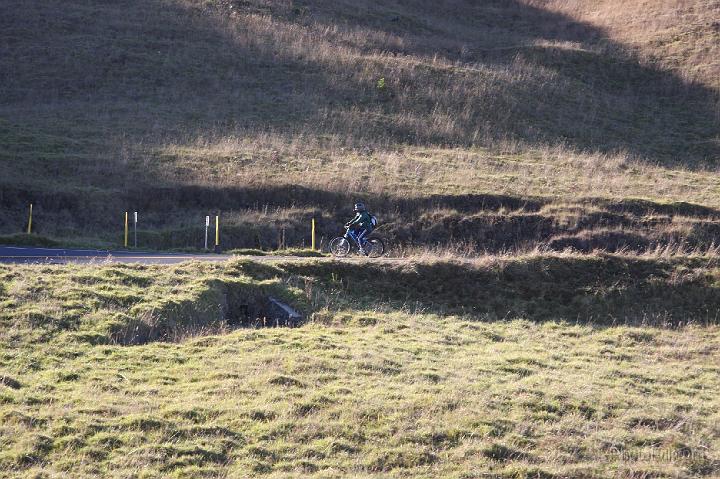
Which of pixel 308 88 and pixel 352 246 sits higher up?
pixel 308 88

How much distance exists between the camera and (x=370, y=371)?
15.5 metres

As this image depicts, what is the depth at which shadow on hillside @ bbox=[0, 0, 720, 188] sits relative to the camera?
39656 millimetres

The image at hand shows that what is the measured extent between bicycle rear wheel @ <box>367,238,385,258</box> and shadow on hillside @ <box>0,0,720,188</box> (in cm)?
1122

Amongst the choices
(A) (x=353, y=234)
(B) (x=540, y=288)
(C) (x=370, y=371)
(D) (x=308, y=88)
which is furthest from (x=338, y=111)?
(C) (x=370, y=371)

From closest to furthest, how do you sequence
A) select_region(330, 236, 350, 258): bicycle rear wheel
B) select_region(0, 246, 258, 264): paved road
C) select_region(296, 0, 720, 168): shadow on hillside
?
1. select_region(0, 246, 258, 264): paved road
2. select_region(330, 236, 350, 258): bicycle rear wheel
3. select_region(296, 0, 720, 168): shadow on hillside

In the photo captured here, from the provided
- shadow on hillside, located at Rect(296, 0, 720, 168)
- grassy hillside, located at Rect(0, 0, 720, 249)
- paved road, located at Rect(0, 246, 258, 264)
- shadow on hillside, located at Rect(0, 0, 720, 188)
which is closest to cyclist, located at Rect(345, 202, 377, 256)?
paved road, located at Rect(0, 246, 258, 264)

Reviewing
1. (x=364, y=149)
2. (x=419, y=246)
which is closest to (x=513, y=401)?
(x=419, y=246)

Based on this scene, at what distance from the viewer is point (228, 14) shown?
53.6 m

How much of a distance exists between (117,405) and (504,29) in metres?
51.5

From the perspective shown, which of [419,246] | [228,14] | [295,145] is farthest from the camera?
[228,14]

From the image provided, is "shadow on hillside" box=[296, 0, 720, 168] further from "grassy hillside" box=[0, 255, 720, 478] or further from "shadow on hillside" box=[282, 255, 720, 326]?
"grassy hillside" box=[0, 255, 720, 478]

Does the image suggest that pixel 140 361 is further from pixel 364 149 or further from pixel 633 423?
pixel 364 149

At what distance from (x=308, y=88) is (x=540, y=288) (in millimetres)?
25159

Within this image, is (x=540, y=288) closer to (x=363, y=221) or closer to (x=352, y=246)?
(x=363, y=221)
